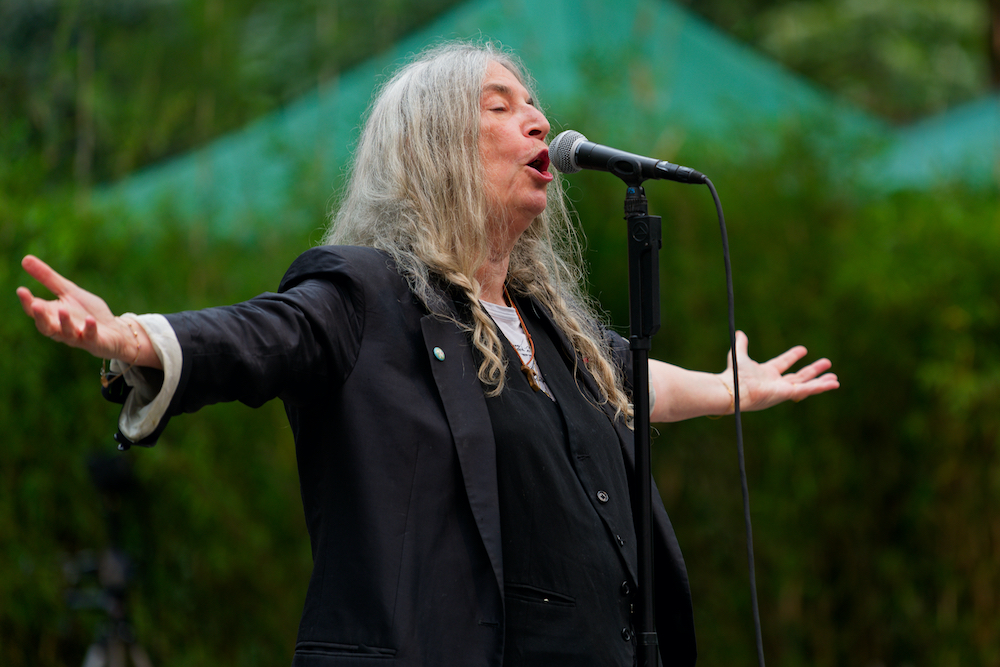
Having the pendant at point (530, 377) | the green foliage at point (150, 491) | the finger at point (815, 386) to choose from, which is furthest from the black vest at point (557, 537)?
the green foliage at point (150, 491)

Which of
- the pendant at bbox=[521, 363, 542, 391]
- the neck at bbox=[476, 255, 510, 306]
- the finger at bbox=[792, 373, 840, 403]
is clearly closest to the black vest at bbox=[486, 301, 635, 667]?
the pendant at bbox=[521, 363, 542, 391]

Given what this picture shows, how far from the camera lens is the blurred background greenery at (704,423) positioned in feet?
10.4

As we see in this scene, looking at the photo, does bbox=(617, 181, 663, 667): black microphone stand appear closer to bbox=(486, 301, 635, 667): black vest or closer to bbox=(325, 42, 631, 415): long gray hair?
bbox=(486, 301, 635, 667): black vest

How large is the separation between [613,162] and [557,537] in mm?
573

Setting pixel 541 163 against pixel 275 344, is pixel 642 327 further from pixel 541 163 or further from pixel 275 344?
pixel 275 344

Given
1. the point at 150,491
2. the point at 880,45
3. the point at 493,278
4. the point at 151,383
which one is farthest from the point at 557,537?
the point at 880,45

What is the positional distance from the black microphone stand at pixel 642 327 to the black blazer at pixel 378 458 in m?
0.23

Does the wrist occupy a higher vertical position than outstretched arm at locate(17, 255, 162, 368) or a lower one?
higher

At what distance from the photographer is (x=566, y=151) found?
4.97ft

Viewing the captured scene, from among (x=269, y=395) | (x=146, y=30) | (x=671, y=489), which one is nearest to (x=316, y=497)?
(x=269, y=395)

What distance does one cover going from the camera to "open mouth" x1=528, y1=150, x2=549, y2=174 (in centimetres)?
158

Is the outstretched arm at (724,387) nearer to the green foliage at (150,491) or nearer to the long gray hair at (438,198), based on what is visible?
the long gray hair at (438,198)

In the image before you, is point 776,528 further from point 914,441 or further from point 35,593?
point 35,593

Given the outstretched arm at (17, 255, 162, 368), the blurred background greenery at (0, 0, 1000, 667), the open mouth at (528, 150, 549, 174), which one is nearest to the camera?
the outstretched arm at (17, 255, 162, 368)
